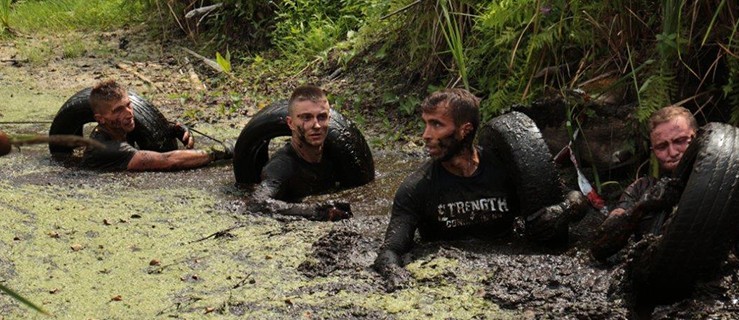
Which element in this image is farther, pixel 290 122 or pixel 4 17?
pixel 4 17

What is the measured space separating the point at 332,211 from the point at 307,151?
1022 millimetres

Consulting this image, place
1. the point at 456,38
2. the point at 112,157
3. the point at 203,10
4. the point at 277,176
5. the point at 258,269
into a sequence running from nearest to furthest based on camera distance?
the point at 258,269 < the point at 277,176 < the point at 456,38 < the point at 112,157 < the point at 203,10

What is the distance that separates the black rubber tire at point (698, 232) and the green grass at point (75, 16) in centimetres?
992

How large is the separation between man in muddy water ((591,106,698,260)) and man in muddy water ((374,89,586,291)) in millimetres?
385

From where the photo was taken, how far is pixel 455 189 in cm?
545

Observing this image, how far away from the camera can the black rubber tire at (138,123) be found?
838 cm

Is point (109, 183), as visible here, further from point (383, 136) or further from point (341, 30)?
point (341, 30)

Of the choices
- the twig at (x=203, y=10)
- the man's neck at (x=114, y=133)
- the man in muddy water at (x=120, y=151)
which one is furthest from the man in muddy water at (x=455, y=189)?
the twig at (x=203, y=10)

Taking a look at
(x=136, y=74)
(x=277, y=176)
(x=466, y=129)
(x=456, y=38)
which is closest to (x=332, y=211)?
(x=277, y=176)

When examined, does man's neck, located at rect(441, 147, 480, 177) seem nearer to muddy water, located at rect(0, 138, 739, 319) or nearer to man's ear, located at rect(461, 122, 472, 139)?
man's ear, located at rect(461, 122, 472, 139)

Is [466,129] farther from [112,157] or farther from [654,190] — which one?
[112,157]

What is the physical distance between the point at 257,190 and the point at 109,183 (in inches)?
57.7

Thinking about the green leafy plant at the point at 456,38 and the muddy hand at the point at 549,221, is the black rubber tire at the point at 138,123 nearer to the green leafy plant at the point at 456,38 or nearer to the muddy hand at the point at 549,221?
the green leafy plant at the point at 456,38

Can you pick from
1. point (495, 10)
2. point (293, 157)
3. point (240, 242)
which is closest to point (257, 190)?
point (293, 157)
